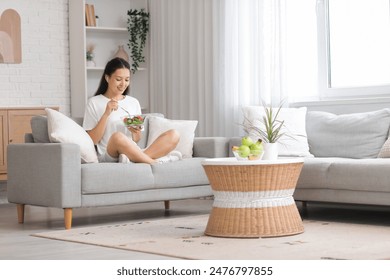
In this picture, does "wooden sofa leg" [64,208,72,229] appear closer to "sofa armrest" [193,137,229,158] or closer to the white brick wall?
"sofa armrest" [193,137,229,158]

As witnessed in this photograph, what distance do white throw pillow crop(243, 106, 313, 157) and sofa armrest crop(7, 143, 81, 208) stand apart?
159 cm

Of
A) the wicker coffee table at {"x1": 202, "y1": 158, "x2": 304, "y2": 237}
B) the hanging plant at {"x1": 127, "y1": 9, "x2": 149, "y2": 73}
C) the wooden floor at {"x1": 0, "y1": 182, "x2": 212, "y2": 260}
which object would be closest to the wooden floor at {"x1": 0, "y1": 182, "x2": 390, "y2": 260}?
the wooden floor at {"x1": 0, "y1": 182, "x2": 212, "y2": 260}

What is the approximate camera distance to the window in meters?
6.65

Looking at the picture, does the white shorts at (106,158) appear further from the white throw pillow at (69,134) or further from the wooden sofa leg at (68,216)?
the wooden sofa leg at (68,216)

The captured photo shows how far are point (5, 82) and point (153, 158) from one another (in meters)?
2.30

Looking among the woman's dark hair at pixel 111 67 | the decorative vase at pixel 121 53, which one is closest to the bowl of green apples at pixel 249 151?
the woman's dark hair at pixel 111 67

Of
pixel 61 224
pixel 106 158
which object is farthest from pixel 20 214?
pixel 106 158

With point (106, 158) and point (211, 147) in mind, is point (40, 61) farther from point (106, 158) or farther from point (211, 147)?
point (211, 147)

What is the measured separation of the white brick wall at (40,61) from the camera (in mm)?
7801

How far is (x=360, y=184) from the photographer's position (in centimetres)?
530

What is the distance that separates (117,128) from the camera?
6.28 meters

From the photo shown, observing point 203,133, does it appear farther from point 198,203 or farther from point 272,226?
point 272,226

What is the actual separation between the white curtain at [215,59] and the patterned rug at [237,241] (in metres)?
1.89
